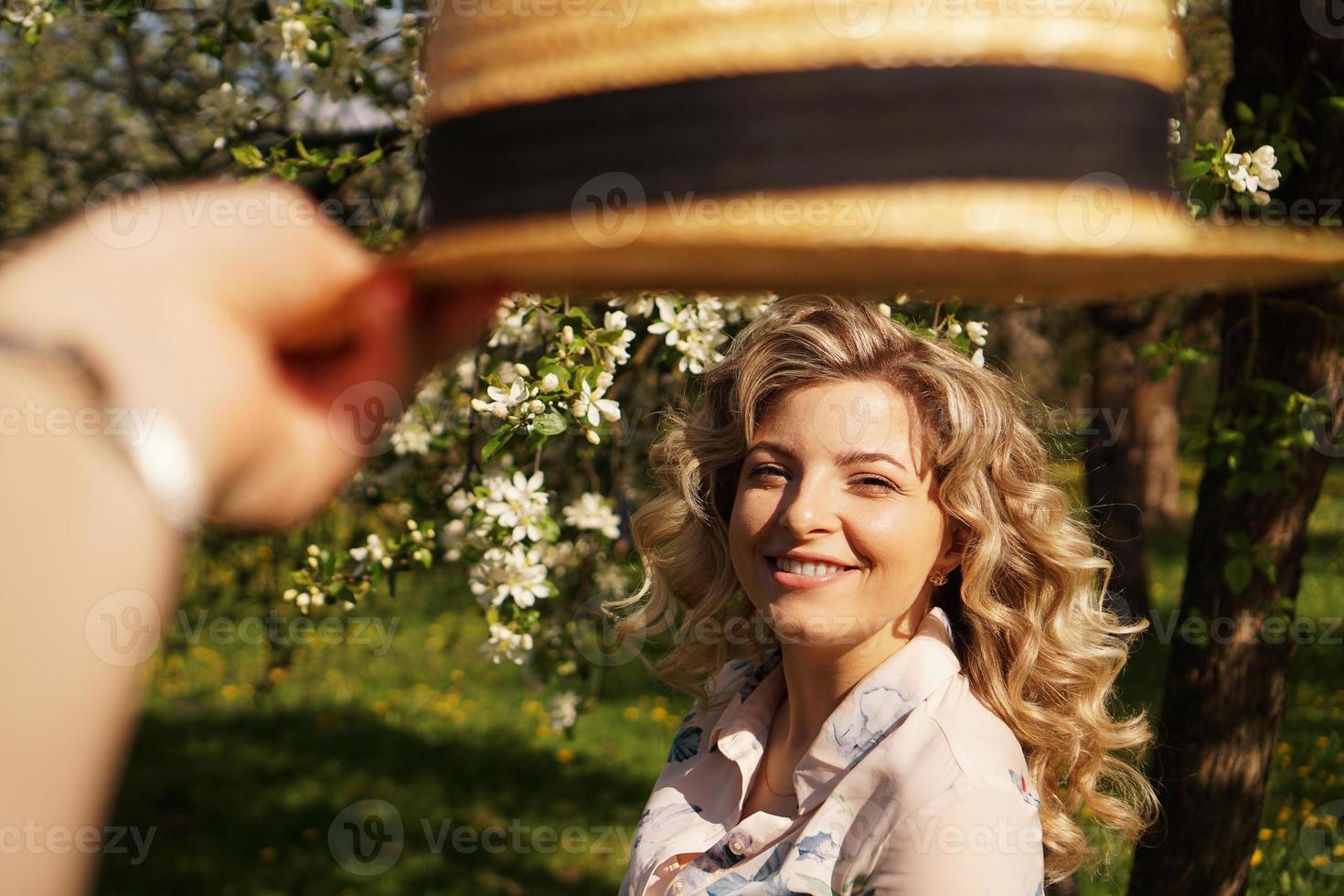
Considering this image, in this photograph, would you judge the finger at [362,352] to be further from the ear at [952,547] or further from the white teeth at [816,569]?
the ear at [952,547]

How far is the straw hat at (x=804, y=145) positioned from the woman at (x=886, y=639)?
4.66ft

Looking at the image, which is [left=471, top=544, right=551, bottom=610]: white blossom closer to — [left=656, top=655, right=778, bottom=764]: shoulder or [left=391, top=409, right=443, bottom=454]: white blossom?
[left=391, top=409, right=443, bottom=454]: white blossom

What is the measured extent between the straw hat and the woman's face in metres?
1.44

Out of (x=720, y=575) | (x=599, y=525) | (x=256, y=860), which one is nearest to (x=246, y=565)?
(x=256, y=860)

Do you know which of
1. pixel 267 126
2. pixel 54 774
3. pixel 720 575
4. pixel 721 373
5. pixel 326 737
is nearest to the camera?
pixel 54 774

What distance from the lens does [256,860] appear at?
575cm

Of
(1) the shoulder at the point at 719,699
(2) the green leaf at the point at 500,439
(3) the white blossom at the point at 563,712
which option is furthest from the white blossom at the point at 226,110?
(1) the shoulder at the point at 719,699

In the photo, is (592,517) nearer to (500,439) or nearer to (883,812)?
(500,439)

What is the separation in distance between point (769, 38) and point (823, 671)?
70.6 inches

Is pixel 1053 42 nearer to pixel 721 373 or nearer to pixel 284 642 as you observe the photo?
pixel 721 373

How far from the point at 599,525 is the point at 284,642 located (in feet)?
5.95

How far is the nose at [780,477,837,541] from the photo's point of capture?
2242mm

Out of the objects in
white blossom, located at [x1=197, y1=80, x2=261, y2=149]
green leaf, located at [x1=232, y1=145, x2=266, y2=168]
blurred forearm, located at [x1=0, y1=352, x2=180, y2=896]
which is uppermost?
blurred forearm, located at [x1=0, y1=352, x2=180, y2=896]

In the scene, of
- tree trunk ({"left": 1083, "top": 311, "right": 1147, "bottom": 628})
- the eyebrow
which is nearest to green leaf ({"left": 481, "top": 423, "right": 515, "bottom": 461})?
the eyebrow
